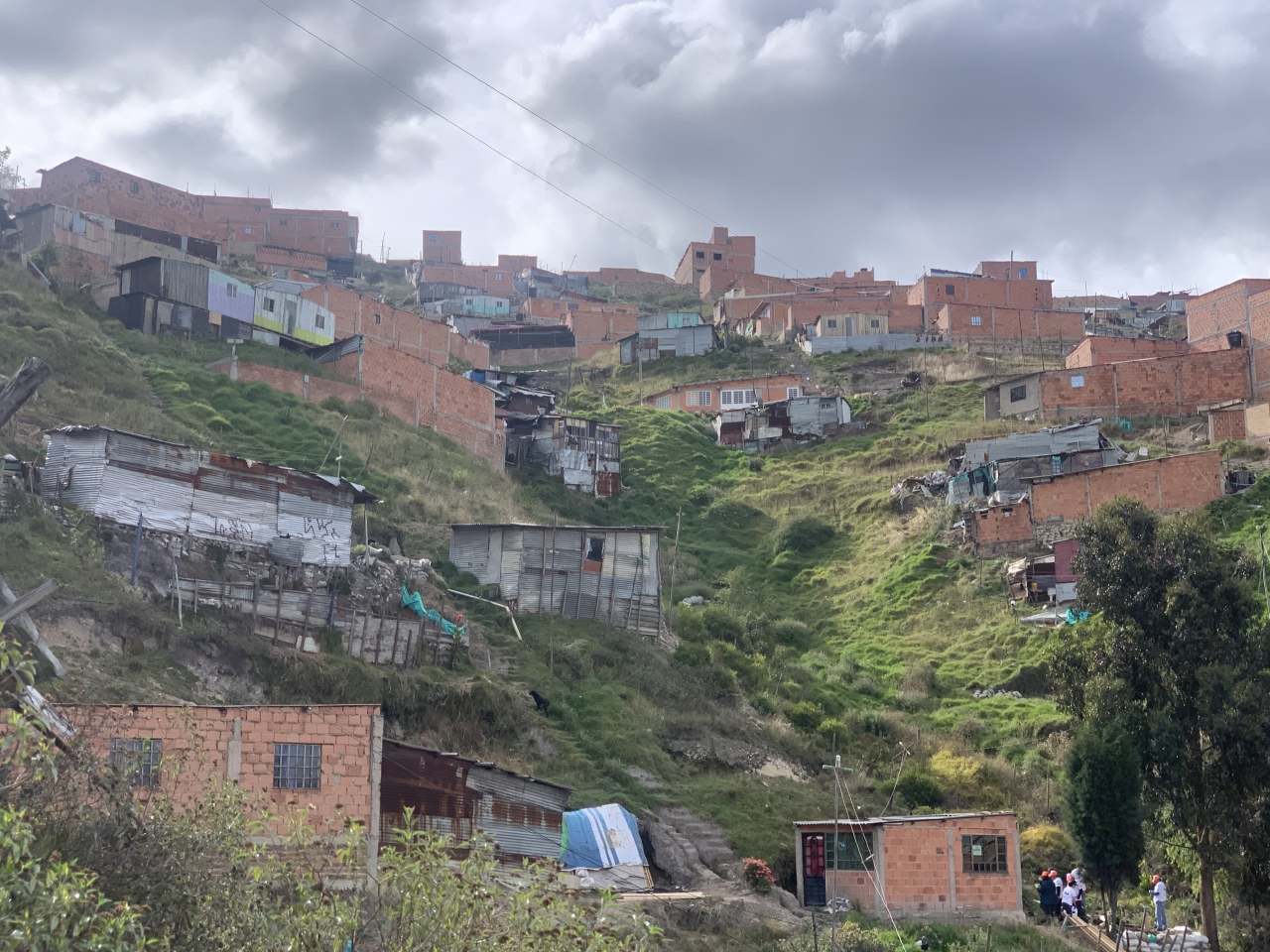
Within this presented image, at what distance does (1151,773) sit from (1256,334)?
3262cm

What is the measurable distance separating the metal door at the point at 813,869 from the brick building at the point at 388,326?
3215 cm

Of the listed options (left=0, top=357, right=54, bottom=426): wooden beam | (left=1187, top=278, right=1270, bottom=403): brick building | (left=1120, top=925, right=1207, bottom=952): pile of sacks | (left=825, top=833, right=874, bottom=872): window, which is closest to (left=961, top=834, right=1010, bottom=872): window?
(left=825, top=833, right=874, bottom=872): window

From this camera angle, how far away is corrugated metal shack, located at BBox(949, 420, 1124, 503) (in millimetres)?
41094

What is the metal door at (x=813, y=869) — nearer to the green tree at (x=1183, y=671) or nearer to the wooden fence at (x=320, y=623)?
the green tree at (x=1183, y=671)

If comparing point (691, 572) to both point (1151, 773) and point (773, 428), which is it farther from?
point (1151, 773)

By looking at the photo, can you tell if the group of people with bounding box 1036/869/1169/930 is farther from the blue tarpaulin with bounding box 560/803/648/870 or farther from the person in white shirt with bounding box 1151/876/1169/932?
the blue tarpaulin with bounding box 560/803/648/870

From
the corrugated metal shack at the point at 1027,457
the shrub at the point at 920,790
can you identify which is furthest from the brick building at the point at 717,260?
the shrub at the point at 920,790

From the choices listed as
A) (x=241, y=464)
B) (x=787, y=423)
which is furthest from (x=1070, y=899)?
(x=787, y=423)

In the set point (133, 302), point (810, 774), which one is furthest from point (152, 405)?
point (810, 774)

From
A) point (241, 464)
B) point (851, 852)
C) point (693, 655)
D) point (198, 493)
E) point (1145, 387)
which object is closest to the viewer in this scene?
point (851, 852)

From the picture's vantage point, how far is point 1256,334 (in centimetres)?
4872

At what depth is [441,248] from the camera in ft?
287

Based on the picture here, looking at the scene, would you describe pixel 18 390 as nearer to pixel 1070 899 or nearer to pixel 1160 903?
pixel 1070 899

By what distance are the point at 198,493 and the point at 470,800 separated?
11157mm
